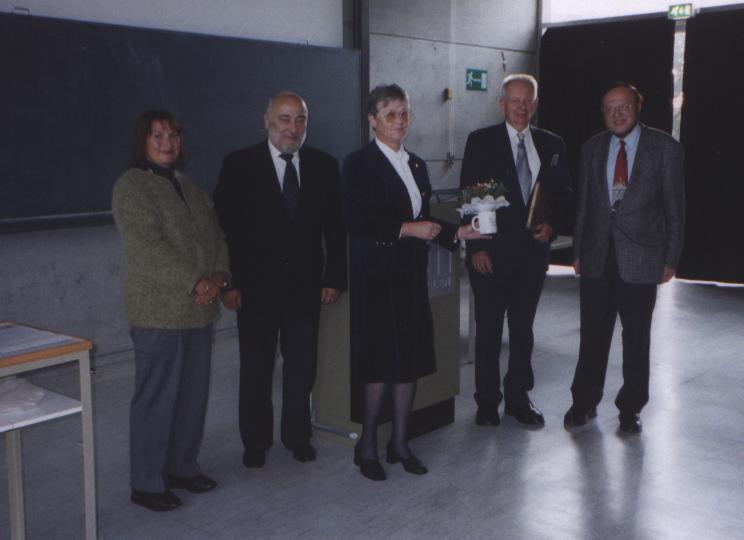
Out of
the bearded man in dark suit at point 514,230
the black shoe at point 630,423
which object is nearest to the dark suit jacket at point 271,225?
the bearded man in dark suit at point 514,230

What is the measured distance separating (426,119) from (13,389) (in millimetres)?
5773

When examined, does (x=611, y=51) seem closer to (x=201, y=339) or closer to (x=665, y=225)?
(x=665, y=225)

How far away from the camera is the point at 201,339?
3.08 meters

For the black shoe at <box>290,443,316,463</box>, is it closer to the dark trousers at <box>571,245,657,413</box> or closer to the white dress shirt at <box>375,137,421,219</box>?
the white dress shirt at <box>375,137,421,219</box>

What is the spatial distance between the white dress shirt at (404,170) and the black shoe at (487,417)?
4.20 ft

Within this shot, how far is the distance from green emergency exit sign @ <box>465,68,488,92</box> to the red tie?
462 cm

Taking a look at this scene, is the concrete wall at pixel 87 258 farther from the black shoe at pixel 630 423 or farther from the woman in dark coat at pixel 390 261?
the black shoe at pixel 630 423

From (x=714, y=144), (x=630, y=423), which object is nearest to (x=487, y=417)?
(x=630, y=423)

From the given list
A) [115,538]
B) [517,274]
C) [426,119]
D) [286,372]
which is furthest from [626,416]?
[426,119]

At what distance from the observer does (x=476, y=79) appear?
323 inches

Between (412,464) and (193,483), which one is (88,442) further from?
(412,464)

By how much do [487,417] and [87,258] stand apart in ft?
8.99

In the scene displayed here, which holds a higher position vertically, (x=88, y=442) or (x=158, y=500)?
(x=88, y=442)

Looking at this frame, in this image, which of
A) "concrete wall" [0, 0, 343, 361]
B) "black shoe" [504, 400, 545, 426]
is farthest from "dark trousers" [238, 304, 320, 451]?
"concrete wall" [0, 0, 343, 361]
